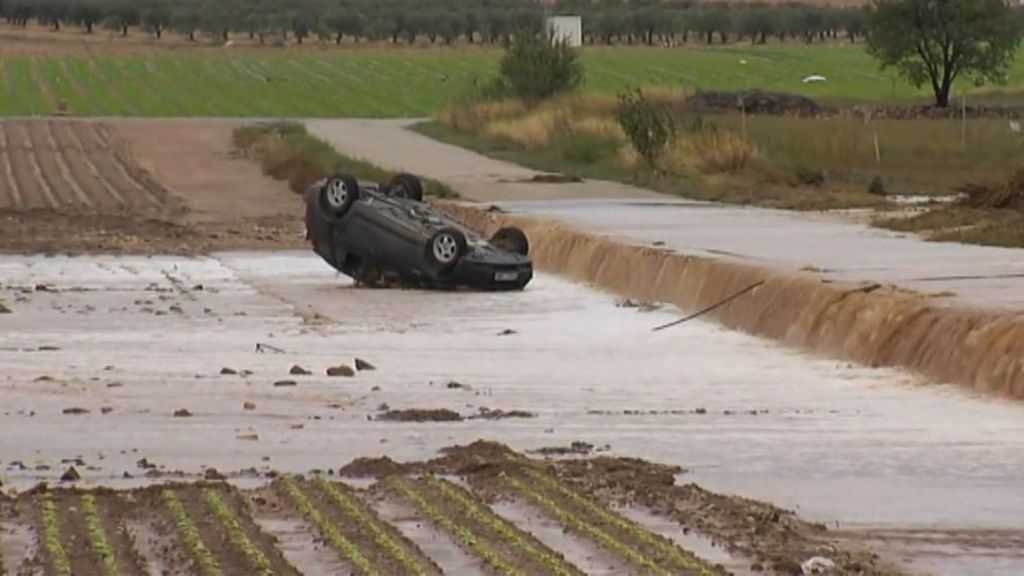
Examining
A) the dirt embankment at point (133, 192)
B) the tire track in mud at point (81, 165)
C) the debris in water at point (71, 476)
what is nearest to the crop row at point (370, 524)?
the debris in water at point (71, 476)

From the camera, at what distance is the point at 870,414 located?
1680 cm

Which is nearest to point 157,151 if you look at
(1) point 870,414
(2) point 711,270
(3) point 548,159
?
(3) point 548,159

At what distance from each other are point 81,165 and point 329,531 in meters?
48.3

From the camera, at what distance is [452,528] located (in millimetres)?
11727

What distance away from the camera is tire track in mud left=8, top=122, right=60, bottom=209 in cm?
4759

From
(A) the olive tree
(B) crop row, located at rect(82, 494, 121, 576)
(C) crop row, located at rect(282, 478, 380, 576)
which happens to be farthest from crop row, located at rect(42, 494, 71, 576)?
(A) the olive tree

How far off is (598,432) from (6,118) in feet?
219

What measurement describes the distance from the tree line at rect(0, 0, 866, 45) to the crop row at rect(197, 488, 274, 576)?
495 ft

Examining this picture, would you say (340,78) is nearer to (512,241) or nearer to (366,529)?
(512,241)

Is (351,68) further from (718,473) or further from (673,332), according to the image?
(718,473)

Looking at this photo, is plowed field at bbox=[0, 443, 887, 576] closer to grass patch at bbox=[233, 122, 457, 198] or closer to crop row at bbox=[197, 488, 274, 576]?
crop row at bbox=[197, 488, 274, 576]

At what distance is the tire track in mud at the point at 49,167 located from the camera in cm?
4812

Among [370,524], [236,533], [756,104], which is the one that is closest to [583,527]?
[370,524]

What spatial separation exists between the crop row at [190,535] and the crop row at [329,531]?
58 cm
